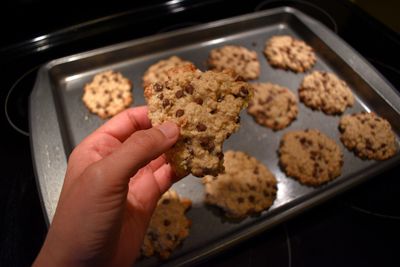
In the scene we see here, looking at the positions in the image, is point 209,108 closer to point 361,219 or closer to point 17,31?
point 361,219

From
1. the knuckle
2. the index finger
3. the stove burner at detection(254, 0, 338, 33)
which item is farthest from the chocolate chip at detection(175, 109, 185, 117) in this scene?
the stove burner at detection(254, 0, 338, 33)

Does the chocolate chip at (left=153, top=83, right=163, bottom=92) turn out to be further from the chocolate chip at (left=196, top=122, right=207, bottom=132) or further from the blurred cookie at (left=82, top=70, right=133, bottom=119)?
the blurred cookie at (left=82, top=70, right=133, bottom=119)

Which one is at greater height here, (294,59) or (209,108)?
(209,108)

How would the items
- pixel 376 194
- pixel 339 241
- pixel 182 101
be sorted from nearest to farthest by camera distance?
1. pixel 182 101
2. pixel 339 241
3. pixel 376 194

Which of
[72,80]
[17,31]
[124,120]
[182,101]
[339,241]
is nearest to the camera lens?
[182,101]

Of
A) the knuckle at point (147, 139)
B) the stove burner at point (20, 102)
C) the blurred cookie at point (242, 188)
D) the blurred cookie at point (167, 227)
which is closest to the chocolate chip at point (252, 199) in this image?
the blurred cookie at point (242, 188)

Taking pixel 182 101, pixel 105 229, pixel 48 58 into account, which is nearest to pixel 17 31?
pixel 48 58
